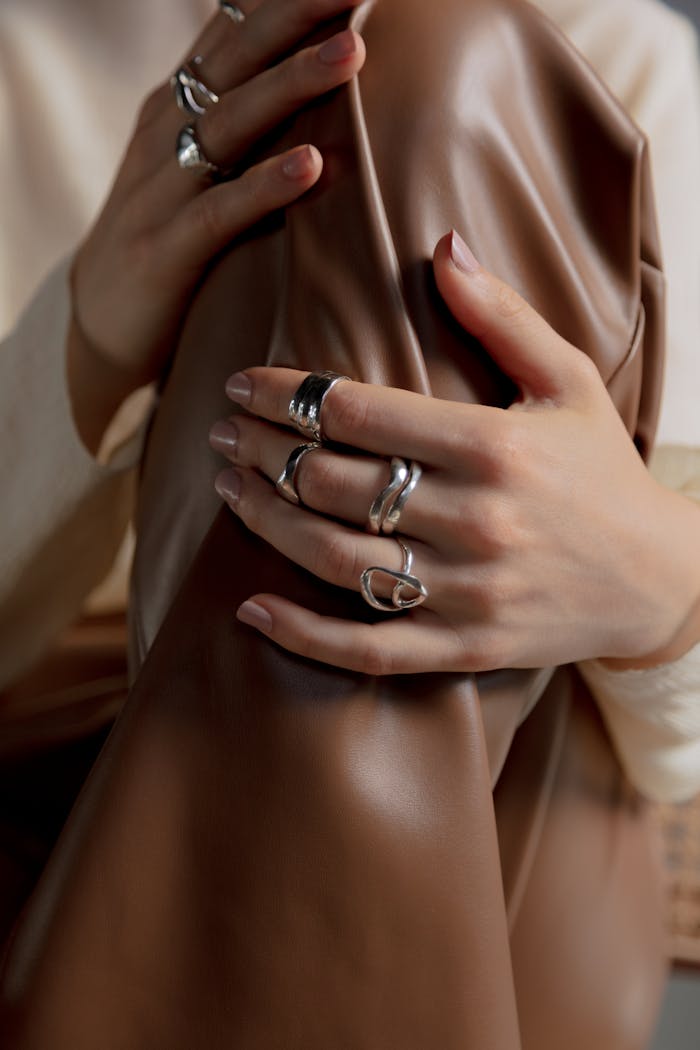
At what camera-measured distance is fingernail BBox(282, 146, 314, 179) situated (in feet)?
1.65

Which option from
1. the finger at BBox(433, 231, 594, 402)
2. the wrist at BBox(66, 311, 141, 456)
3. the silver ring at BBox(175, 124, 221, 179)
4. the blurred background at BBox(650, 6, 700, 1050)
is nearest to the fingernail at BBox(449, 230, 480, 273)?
the finger at BBox(433, 231, 594, 402)

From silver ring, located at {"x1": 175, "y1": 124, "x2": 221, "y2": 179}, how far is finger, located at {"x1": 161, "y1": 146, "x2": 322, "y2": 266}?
0.02 metres

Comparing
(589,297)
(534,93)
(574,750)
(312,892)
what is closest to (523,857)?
(574,750)

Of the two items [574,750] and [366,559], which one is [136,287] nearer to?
[366,559]

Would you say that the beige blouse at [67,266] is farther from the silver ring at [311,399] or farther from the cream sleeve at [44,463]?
the silver ring at [311,399]

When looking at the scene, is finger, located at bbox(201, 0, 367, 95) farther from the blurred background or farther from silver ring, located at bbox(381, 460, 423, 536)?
the blurred background

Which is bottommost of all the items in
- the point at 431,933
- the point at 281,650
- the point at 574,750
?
the point at 574,750

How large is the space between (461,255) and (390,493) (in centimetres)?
12

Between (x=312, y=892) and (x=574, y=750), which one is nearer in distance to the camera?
(x=312, y=892)

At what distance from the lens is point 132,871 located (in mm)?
464

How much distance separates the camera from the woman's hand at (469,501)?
1.49 ft

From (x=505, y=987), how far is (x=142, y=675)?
0.79 feet

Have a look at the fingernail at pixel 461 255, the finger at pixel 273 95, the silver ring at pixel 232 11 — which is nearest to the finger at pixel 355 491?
the fingernail at pixel 461 255

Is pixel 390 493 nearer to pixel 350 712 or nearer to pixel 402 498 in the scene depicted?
pixel 402 498
